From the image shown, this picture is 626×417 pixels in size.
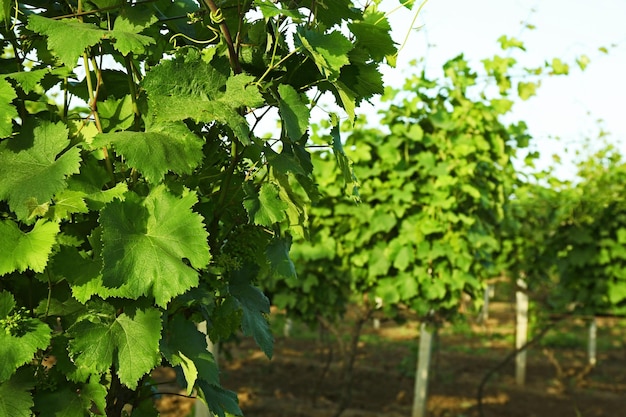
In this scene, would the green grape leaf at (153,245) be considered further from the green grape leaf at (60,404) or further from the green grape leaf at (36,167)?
the green grape leaf at (60,404)

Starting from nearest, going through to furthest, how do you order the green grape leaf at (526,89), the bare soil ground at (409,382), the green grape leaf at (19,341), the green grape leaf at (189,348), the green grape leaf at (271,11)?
the green grape leaf at (271,11) → the green grape leaf at (19,341) → the green grape leaf at (189,348) → the green grape leaf at (526,89) → the bare soil ground at (409,382)

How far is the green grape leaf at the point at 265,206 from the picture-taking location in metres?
1.33

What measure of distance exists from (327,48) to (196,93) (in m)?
0.26

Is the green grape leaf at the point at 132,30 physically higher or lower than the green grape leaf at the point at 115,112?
higher

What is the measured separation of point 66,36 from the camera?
1.22 metres

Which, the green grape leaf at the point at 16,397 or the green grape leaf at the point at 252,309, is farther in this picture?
the green grape leaf at the point at 252,309

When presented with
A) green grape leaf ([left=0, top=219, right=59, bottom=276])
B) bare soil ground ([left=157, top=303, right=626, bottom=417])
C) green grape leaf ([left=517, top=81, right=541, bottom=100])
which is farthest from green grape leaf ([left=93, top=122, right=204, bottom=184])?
green grape leaf ([left=517, top=81, right=541, bottom=100])

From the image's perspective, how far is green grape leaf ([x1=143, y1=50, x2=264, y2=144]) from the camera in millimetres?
1227

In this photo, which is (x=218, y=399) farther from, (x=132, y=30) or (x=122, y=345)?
(x=132, y=30)

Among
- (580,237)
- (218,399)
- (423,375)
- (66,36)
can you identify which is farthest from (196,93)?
(580,237)

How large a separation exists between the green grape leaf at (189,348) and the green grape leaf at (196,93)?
1.46 feet

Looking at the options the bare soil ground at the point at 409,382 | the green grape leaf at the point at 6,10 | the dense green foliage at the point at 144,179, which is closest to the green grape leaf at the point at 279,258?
the dense green foliage at the point at 144,179

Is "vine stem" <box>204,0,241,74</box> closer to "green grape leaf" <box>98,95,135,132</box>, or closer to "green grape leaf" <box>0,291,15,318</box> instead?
"green grape leaf" <box>98,95,135,132</box>

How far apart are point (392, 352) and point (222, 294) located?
12.1 meters
